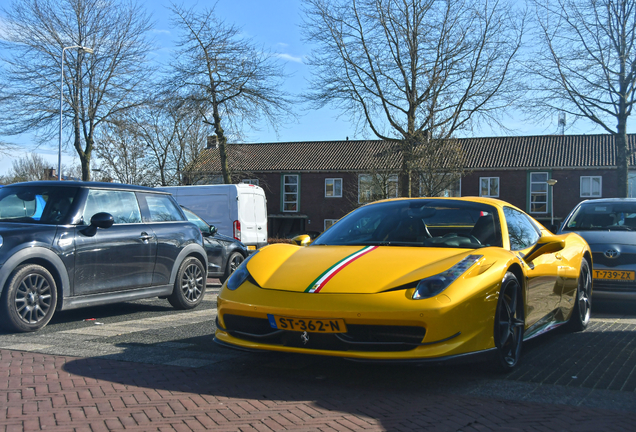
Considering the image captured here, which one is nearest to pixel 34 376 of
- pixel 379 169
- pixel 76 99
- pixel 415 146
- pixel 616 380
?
pixel 616 380

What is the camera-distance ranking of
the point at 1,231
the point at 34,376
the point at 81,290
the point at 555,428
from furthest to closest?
the point at 81,290 → the point at 1,231 → the point at 34,376 → the point at 555,428

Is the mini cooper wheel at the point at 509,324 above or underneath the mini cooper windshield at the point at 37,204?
underneath

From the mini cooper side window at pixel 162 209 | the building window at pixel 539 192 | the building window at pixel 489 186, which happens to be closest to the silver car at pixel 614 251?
the mini cooper side window at pixel 162 209

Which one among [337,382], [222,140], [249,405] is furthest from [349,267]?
[222,140]

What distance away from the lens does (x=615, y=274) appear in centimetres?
788

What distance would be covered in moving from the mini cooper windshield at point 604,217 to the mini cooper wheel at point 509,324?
4.89 metres

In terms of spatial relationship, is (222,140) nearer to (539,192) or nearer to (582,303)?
(539,192)

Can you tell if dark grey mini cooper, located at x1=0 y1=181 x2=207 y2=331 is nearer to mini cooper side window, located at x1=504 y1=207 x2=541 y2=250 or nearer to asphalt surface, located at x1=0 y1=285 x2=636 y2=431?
asphalt surface, located at x1=0 y1=285 x2=636 y2=431

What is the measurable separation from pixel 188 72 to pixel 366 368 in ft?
81.7

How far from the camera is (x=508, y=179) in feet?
135

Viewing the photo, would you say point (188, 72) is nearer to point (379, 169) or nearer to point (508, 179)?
point (379, 169)

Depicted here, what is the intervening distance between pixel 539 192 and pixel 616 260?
3444 centimetres

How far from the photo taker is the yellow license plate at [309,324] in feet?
12.8

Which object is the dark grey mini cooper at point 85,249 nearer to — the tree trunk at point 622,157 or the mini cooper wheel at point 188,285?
Answer: the mini cooper wheel at point 188,285
